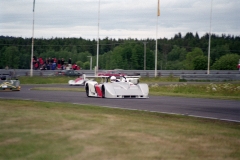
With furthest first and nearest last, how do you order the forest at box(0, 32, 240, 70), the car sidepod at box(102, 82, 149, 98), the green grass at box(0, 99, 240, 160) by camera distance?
the forest at box(0, 32, 240, 70) < the car sidepod at box(102, 82, 149, 98) < the green grass at box(0, 99, 240, 160)

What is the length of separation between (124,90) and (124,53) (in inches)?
3335

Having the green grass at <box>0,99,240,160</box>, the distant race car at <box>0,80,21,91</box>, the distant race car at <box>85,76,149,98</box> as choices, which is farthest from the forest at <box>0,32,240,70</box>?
the green grass at <box>0,99,240,160</box>

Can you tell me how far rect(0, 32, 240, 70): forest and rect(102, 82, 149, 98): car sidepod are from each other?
7552 centimetres

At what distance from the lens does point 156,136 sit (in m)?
9.57

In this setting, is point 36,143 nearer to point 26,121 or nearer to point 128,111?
point 26,121

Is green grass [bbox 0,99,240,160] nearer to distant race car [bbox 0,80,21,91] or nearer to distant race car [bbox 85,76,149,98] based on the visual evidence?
distant race car [bbox 85,76,149,98]

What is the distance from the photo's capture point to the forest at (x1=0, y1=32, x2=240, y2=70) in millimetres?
101475

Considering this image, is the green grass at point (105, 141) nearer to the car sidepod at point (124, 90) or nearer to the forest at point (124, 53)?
the car sidepod at point (124, 90)

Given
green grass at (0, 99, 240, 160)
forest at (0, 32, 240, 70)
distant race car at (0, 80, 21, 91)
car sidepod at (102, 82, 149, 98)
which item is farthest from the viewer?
forest at (0, 32, 240, 70)

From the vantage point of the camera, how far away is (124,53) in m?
108

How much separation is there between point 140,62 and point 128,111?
94.2 m

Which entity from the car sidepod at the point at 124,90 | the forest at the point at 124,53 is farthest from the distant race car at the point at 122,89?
the forest at the point at 124,53

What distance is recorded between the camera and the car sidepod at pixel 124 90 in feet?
78.6

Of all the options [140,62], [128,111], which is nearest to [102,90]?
[128,111]
